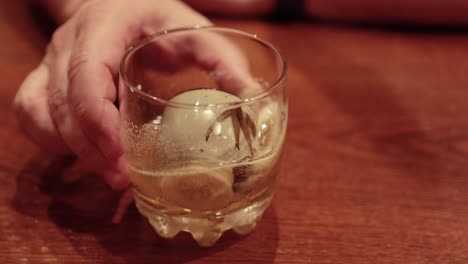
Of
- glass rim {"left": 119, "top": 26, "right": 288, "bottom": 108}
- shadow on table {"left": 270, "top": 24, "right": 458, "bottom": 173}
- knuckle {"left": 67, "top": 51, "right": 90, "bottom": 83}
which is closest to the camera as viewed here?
glass rim {"left": 119, "top": 26, "right": 288, "bottom": 108}

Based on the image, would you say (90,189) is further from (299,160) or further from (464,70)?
(464,70)

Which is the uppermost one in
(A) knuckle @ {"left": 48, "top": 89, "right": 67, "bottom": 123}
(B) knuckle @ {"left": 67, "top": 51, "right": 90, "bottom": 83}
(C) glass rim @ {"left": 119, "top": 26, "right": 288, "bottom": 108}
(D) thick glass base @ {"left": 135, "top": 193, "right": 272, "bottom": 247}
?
(C) glass rim @ {"left": 119, "top": 26, "right": 288, "bottom": 108}

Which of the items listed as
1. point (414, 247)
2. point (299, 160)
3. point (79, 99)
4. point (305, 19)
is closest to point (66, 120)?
point (79, 99)

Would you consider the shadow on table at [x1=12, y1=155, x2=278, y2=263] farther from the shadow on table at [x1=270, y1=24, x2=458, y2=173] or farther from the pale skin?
the shadow on table at [x1=270, y1=24, x2=458, y2=173]

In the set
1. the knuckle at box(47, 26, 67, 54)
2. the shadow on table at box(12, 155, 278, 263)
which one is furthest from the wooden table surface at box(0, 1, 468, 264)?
the knuckle at box(47, 26, 67, 54)

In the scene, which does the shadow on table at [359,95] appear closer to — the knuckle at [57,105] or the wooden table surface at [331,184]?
the wooden table surface at [331,184]

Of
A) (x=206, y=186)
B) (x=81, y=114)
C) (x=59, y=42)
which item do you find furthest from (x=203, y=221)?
(x=59, y=42)

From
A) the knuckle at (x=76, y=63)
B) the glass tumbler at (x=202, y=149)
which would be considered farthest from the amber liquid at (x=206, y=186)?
the knuckle at (x=76, y=63)

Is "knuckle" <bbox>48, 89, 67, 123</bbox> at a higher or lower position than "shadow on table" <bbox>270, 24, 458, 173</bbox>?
higher
